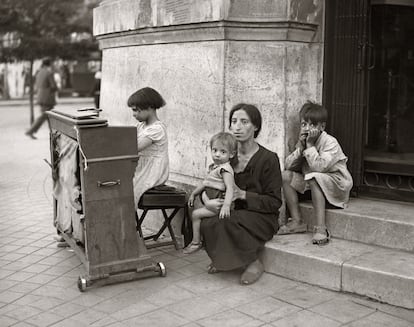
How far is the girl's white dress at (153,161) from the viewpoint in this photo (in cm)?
536

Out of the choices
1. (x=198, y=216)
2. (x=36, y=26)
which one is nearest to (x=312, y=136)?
(x=198, y=216)

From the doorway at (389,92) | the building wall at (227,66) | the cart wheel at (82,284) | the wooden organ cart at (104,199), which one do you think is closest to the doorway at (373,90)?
the doorway at (389,92)

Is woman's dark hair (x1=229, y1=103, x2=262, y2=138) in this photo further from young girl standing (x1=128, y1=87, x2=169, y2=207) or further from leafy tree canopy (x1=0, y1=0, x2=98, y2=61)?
leafy tree canopy (x1=0, y1=0, x2=98, y2=61)

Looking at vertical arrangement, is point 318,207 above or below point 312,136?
below

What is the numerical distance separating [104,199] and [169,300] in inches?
34.8

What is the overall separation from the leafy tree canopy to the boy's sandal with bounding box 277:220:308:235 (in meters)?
17.9

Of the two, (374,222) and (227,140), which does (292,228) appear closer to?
(374,222)

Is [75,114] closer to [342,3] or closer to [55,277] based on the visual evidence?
[55,277]

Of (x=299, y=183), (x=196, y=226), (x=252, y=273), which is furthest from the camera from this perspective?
(x=299, y=183)

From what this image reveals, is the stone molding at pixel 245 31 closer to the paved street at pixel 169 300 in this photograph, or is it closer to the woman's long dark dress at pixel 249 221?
the woman's long dark dress at pixel 249 221

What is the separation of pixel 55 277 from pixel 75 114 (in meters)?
1.30

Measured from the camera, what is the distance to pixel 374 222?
4.89m

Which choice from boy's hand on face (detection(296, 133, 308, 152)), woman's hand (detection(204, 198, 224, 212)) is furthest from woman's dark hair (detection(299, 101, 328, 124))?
woman's hand (detection(204, 198, 224, 212))

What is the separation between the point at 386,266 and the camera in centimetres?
432
